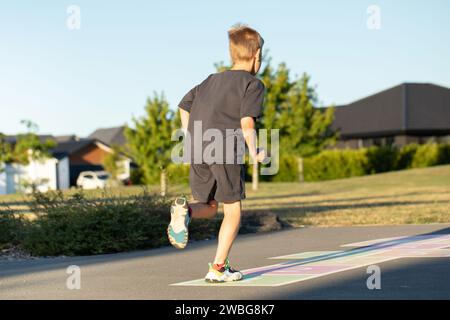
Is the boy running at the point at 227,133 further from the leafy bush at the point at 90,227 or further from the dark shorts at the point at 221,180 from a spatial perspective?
the leafy bush at the point at 90,227

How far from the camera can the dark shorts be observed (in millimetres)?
6160

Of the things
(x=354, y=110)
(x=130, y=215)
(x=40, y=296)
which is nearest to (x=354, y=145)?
(x=354, y=110)

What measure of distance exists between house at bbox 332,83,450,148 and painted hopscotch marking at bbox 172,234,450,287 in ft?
158

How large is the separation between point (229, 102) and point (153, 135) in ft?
130

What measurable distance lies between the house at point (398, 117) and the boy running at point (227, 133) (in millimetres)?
50937

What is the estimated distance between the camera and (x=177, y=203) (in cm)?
620

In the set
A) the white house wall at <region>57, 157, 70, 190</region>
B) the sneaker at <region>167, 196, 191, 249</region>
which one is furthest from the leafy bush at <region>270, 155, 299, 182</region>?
the sneaker at <region>167, 196, 191, 249</region>

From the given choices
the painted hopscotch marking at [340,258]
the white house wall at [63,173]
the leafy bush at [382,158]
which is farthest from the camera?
the white house wall at [63,173]

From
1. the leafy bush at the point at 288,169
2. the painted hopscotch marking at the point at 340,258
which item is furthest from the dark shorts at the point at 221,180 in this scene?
the leafy bush at the point at 288,169

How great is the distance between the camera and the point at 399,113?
2351 inches

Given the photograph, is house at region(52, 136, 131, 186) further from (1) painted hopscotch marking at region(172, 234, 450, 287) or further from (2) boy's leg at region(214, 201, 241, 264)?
(2) boy's leg at region(214, 201, 241, 264)

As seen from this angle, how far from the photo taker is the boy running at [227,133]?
612 cm
